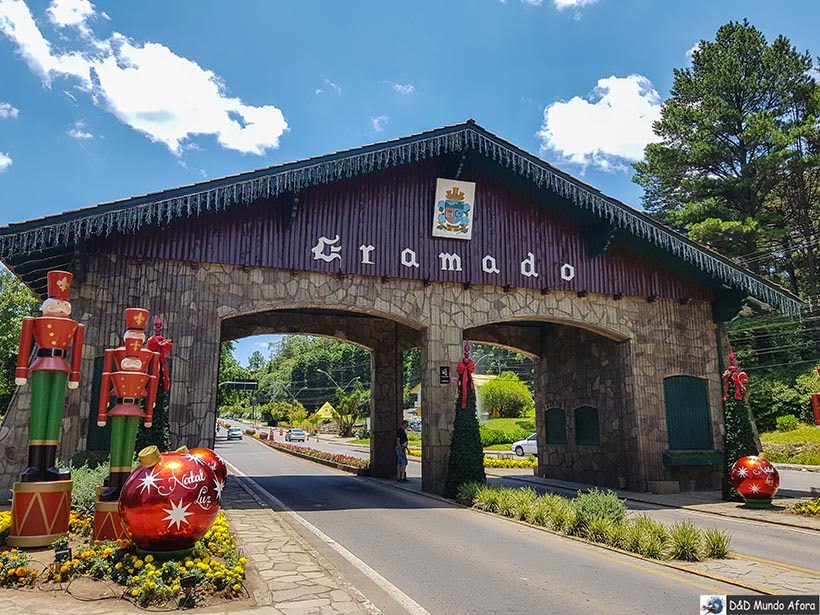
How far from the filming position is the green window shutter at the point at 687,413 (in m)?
17.4

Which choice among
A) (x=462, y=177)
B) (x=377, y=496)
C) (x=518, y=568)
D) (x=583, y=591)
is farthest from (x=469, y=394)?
(x=583, y=591)

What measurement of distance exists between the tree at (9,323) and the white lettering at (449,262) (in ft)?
113

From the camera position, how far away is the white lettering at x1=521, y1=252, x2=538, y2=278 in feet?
54.7

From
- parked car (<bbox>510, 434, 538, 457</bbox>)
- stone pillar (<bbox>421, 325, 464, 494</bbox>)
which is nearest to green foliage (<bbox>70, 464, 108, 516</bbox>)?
stone pillar (<bbox>421, 325, 464, 494</bbox>)

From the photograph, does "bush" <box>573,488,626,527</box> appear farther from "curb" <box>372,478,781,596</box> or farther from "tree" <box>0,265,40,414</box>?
"tree" <box>0,265,40,414</box>

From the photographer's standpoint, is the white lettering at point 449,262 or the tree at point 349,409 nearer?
the white lettering at point 449,262

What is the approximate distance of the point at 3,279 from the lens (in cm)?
4959

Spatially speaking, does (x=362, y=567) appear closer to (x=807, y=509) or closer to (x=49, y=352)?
(x=49, y=352)

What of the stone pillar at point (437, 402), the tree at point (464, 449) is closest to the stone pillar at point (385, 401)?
the stone pillar at point (437, 402)

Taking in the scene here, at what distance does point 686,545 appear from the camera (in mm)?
8422

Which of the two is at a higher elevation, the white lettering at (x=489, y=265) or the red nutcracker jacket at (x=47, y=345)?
the white lettering at (x=489, y=265)

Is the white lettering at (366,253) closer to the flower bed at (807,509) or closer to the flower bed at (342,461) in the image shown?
the flower bed at (342,461)

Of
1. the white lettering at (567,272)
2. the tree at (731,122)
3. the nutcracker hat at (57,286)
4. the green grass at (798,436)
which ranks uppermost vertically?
the tree at (731,122)

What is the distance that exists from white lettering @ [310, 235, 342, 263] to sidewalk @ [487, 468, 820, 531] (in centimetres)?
978
